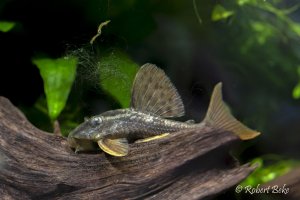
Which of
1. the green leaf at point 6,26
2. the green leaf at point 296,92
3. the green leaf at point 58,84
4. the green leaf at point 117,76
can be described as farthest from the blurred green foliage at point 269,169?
the green leaf at point 6,26

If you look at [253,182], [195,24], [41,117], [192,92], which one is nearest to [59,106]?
[41,117]

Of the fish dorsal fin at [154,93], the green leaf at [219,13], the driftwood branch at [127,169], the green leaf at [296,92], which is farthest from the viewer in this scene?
the green leaf at [296,92]

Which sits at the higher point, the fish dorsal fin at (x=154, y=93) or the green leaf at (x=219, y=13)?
the green leaf at (x=219, y=13)

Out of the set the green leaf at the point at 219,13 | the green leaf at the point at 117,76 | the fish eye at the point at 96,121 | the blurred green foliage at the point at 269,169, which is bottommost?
the blurred green foliage at the point at 269,169

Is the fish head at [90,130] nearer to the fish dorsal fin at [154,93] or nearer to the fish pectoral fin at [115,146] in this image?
the fish pectoral fin at [115,146]

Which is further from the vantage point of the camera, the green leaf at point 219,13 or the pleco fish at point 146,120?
the green leaf at point 219,13

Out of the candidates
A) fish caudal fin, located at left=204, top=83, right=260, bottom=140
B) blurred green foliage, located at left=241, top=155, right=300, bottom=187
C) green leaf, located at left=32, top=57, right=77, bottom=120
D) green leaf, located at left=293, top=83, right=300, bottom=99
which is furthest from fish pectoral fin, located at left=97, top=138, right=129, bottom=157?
green leaf, located at left=293, top=83, right=300, bottom=99

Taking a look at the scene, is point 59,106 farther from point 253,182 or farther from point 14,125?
point 253,182
